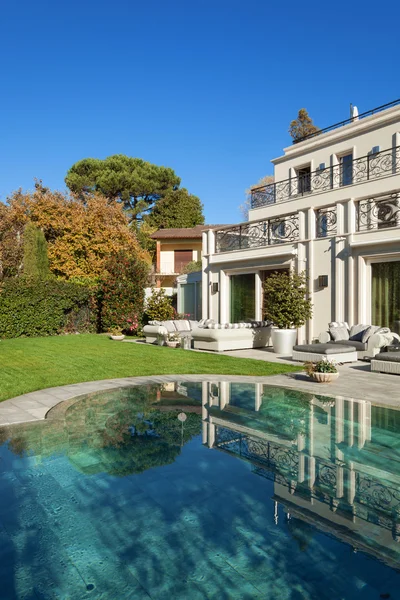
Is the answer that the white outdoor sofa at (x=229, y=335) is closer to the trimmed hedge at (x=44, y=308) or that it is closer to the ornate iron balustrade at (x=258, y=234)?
Result: the ornate iron balustrade at (x=258, y=234)

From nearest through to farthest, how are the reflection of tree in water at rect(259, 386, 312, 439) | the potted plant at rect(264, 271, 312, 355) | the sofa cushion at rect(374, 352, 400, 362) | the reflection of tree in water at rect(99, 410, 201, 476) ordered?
the reflection of tree in water at rect(99, 410, 201, 476)
the reflection of tree in water at rect(259, 386, 312, 439)
the sofa cushion at rect(374, 352, 400, 362)
the potted plant at rect(264, 271, 312, 355)

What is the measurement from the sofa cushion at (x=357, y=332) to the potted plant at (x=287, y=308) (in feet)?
5.14

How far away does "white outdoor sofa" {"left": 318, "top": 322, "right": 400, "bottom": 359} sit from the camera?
11.6m

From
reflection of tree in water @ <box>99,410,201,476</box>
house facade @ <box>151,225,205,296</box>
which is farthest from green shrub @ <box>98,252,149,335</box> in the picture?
house facade @ <box>151,225,205,296</box>

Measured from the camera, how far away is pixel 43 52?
18594mm

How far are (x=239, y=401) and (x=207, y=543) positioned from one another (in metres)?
4.31

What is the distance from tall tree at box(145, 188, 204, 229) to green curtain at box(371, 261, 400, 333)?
3218cm

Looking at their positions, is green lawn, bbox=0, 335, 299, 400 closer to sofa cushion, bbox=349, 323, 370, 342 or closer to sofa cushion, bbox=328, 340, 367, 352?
sofa cushion, bbox=328, 340, 367, 352

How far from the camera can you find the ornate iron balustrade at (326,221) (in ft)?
47.3

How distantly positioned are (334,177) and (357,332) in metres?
9.97

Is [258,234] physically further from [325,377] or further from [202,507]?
[202,507]

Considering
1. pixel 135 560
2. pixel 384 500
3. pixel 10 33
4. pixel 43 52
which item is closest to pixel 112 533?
pixel 135 560

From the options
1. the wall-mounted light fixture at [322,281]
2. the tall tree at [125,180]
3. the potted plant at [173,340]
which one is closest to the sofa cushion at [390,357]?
the wall-mounted light fixture at [322,281]

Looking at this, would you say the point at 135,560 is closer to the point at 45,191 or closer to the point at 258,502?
the point at 258,502
